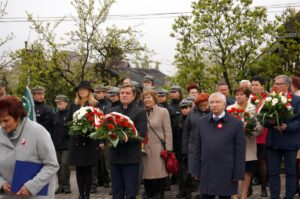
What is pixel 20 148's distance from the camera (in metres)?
4.62

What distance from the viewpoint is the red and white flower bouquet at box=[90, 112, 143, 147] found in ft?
23.4

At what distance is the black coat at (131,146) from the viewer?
739 cm

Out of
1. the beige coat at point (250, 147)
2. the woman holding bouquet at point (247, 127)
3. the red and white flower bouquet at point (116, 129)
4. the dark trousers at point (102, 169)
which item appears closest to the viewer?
the red and white flower bouquet at point (116, 129)

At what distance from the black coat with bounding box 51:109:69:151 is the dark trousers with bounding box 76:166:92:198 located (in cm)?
164

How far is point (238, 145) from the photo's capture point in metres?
6.31

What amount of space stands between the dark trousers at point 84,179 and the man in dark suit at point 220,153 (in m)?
2.97

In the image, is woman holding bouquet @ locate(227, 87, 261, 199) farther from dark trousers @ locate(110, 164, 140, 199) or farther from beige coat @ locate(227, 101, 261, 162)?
dark trousers @ locate(110, 164, 140, 199)

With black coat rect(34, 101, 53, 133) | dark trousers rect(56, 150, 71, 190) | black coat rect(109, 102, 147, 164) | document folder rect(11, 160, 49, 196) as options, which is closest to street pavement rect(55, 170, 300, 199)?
dark trousers rect(56, 150, 71, 190)

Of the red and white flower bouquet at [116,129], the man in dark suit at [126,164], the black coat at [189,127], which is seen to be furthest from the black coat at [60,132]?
the red and white flower bouquet at [116,129]

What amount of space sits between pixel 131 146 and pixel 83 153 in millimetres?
1487

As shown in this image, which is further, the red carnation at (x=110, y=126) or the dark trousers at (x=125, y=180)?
the dark trousers at (x=125, y=180)

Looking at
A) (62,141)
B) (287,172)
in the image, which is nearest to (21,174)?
(287,172)

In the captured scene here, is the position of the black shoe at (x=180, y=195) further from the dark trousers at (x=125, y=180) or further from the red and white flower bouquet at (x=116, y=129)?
the red and white flower bouquet at (x=116, y=129)

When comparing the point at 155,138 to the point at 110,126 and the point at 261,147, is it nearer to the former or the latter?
the point at 110,126
